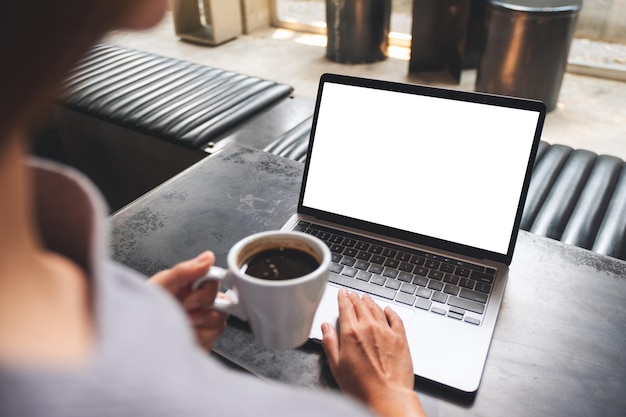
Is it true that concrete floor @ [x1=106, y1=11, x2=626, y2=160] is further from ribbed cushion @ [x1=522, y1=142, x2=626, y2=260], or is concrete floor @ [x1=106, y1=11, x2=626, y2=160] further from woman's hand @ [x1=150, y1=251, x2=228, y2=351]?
woman's hand @ [x1=150, y1=251, x2=228, y2=351]

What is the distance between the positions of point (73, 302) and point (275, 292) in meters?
0.29

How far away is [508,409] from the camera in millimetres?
655

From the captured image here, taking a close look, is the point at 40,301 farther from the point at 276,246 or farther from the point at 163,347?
the point at 276,246

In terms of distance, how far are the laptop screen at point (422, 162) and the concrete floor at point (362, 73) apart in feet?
7.43

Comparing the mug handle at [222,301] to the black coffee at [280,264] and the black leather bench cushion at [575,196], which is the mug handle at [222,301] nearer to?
the black coffee at [280,264]

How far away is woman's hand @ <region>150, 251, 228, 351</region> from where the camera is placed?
628 millimetres

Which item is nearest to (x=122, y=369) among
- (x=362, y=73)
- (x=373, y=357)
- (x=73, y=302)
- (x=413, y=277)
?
(x=73, y=302)

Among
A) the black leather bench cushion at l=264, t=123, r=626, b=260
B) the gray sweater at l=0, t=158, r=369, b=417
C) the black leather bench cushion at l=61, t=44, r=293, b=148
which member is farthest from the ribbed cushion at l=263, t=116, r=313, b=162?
the gray sweater at l=0, t=158, r=369, b=417

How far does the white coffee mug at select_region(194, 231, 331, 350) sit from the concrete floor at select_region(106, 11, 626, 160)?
2.65 meters

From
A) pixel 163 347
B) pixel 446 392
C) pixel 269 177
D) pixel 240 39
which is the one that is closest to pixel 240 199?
pixel 269 177

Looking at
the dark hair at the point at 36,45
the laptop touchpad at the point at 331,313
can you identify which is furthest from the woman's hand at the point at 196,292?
the dark hair at the point at 36,45

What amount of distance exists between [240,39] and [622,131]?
3.08 metres

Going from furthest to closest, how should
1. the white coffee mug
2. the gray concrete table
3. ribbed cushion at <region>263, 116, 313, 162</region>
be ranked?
ribbed cushion at <region>263, 116, 313, 162</region>, the gray concrete table, the white coffee mug

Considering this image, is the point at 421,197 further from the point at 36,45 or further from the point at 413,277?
the point at 36,45
